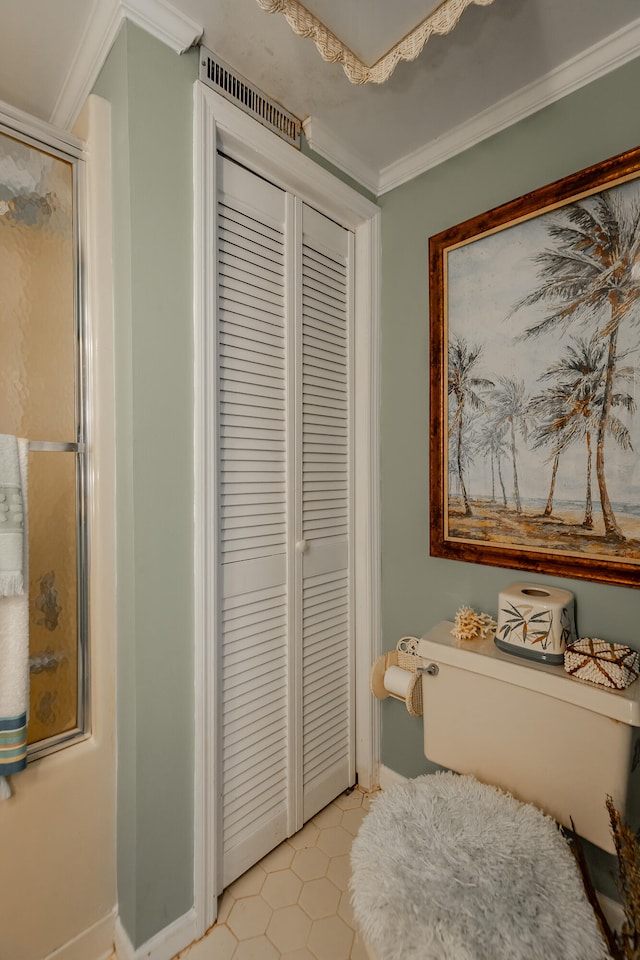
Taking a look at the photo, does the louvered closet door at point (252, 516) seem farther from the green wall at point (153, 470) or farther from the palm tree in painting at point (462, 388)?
the palm tree in painting at point (462, 388)

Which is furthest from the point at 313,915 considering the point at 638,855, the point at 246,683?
the point at 638,855

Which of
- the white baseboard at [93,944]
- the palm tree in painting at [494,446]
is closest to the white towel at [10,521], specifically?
the white baseboard at [93,944]

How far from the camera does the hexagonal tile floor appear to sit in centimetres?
109

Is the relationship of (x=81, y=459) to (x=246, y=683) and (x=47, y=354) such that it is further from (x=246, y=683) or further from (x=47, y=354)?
(x=246, y=683)

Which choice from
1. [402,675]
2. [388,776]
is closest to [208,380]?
[402,675]

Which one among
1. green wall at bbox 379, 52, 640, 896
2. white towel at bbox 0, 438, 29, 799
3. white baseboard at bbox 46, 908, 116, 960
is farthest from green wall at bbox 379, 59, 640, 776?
white towel at bbox 0, 438, 29, 799

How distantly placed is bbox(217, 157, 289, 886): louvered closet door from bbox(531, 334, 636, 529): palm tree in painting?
0.76m

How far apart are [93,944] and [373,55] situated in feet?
7.58

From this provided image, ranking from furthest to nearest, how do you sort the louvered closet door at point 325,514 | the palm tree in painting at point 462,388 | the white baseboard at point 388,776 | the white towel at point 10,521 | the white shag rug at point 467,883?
the white baseboard at point 388,776
the louvered closet door at point 325,514
the palm tree in painting at point 462,388
the white towel at point 10,521
the white shag rug at point 467,883

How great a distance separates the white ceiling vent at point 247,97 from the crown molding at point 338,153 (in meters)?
0.04

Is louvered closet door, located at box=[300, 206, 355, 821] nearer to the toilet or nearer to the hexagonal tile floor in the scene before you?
the hexagonal tile floor

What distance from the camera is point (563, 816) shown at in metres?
1.03

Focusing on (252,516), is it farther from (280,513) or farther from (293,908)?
(293,908)

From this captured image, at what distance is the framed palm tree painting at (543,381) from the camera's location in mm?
1089
